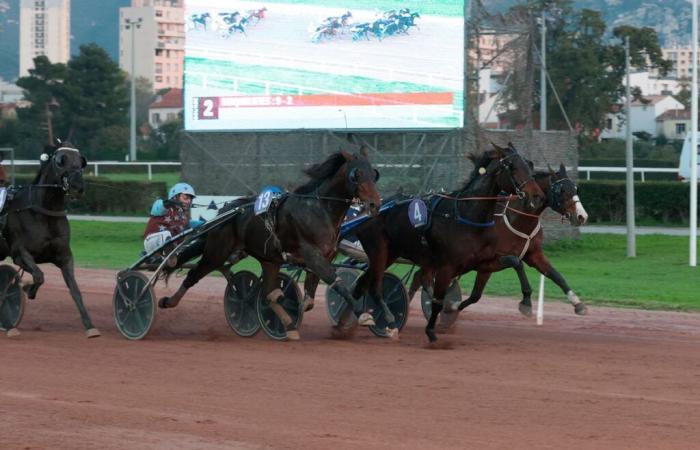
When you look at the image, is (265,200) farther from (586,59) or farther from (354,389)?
(586,59)

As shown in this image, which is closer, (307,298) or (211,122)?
(307,298)

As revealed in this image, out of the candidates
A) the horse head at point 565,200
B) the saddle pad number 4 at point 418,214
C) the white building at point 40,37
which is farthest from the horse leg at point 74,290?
the white building at point 40,37

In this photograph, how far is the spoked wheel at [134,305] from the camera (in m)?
11.0

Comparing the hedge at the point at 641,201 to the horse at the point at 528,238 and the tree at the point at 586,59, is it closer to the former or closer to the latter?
the tree at the point at 586,59

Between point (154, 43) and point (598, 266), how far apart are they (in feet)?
427

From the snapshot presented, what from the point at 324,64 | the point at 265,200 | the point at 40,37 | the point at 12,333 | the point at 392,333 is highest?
the point at 40,37

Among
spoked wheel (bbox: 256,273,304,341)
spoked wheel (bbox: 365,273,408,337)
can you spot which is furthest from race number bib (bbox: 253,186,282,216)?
spoked wheel (bbox: 365,273,408,337)

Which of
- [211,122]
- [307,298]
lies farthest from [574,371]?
[211,122]

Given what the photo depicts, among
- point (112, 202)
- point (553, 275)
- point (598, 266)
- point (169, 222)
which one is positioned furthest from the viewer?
point (112, 202)

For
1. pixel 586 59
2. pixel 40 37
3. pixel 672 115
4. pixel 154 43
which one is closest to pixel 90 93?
pixel 586 59

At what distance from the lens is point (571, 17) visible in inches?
1801

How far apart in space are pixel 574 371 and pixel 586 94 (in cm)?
3695

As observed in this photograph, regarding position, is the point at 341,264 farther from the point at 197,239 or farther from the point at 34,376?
the point at 34,376

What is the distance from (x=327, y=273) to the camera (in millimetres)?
10102
